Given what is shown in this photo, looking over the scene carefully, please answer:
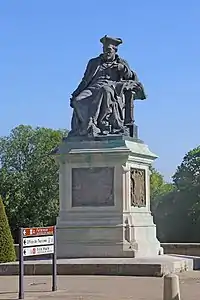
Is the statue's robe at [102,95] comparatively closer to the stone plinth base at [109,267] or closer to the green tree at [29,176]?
the stone plinth base at [109,267]

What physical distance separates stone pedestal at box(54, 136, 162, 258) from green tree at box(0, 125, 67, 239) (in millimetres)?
26140

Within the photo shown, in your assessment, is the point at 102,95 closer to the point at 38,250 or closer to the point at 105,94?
the point at 105,94

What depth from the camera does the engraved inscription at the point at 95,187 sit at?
22672mm

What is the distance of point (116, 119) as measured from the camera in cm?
2373

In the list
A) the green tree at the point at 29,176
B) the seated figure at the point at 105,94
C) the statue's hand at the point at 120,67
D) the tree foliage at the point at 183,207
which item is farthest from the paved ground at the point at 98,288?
the tree foliage at the point at 183,207

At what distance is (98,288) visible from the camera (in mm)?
16297

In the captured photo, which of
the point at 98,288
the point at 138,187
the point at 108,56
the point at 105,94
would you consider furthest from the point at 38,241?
the point at 108,56

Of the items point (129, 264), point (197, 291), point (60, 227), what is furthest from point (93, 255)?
point (197, 291)

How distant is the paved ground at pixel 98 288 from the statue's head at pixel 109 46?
811 cm

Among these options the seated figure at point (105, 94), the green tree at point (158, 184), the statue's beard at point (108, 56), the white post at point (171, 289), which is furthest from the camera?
the green tree at point (158, 184)

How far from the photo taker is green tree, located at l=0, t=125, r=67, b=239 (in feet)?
163

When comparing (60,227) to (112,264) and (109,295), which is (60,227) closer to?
(112,264)

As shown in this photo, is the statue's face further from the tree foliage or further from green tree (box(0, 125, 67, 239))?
the tree foliage

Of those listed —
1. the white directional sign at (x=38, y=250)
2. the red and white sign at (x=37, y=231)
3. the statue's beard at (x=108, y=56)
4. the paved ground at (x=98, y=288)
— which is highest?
the statue's beard at (x=108, y=56)
